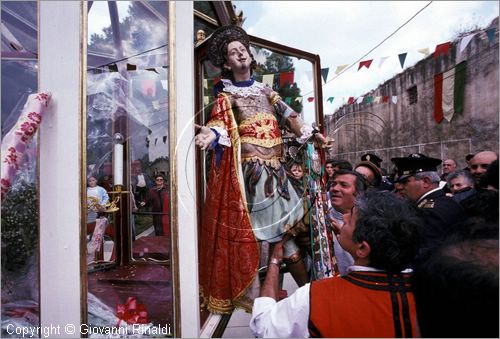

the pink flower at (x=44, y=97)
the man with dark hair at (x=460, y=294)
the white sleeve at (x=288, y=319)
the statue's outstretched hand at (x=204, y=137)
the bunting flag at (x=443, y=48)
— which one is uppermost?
the bunting flag at (x=443, y=48)

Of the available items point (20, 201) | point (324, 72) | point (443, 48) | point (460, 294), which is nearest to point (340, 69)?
point (324, 72)

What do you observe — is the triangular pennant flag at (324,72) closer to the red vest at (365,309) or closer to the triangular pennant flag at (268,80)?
the triangular pennant flag at (268,80)

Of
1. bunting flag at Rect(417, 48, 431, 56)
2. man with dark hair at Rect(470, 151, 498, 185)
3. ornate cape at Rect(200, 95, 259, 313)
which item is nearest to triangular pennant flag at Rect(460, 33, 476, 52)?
bunting flag at Rect(417, 48, 431, 56)

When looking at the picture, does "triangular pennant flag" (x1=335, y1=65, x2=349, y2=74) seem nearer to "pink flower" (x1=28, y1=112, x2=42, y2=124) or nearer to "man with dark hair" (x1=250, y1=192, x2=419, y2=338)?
"man with dark hair" (x1=250, y1=192, x2=419, y2=338)

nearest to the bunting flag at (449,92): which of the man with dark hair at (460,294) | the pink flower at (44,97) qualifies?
the man with dark hair at (460,294)

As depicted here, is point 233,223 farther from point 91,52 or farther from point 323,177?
point 91,52

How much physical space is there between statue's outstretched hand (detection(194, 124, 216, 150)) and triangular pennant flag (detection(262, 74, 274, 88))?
435 mm

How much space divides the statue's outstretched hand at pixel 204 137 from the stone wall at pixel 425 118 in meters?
0.67

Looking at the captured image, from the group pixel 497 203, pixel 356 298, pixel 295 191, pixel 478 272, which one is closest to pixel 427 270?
pixel 478 272

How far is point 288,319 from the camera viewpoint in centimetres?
134

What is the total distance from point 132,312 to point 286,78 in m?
1.62

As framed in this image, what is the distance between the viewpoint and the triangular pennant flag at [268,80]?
2.13 metres

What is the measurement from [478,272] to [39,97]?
2.16 m

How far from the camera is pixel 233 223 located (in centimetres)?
206
